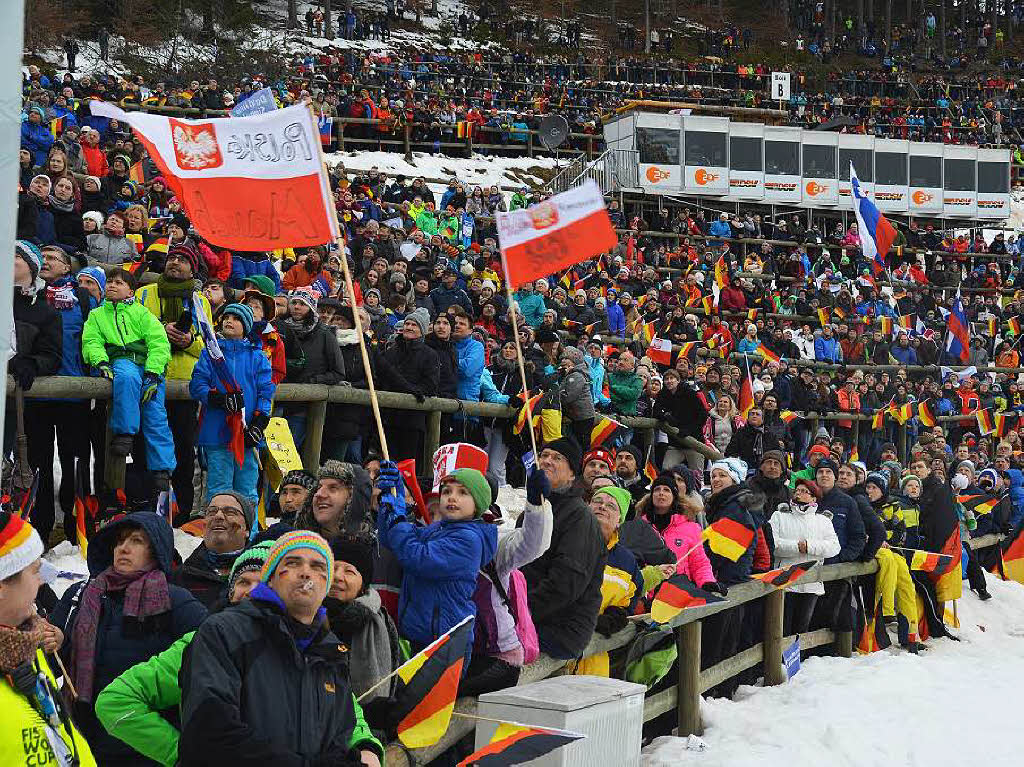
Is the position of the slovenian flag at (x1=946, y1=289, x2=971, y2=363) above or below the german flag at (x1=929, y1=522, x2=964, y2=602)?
A: above

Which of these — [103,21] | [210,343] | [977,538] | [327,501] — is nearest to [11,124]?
[327,501]

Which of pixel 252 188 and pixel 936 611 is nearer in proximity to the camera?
pixel 252 188

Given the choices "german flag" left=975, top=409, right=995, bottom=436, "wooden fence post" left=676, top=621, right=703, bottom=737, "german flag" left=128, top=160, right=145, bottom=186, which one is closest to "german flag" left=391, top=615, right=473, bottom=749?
"wooden fence post" left=676, top=621, right=703, bottom=737

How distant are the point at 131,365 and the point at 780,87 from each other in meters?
50.3

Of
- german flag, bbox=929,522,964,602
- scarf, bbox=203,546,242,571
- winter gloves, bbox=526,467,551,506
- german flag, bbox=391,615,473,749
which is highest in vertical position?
winter gloves, bbox=526,467,551,506

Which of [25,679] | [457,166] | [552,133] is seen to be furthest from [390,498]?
[552,133]

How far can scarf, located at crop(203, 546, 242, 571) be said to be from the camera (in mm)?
5262

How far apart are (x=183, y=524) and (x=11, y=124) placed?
563 centimetres

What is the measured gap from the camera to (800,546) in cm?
1013

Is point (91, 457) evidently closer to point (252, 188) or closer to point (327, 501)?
point (252, 188)

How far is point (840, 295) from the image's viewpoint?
93.5 ft

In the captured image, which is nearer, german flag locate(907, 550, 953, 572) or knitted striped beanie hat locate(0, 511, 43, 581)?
knitted striped beanie hat locate(0, 511, 43, 581)

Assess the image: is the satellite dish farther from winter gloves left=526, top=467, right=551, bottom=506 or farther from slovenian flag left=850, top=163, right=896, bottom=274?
winter gloves left=526, top=467, right=551, bottom=506

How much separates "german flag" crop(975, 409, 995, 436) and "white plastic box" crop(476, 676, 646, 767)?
1833 cm
